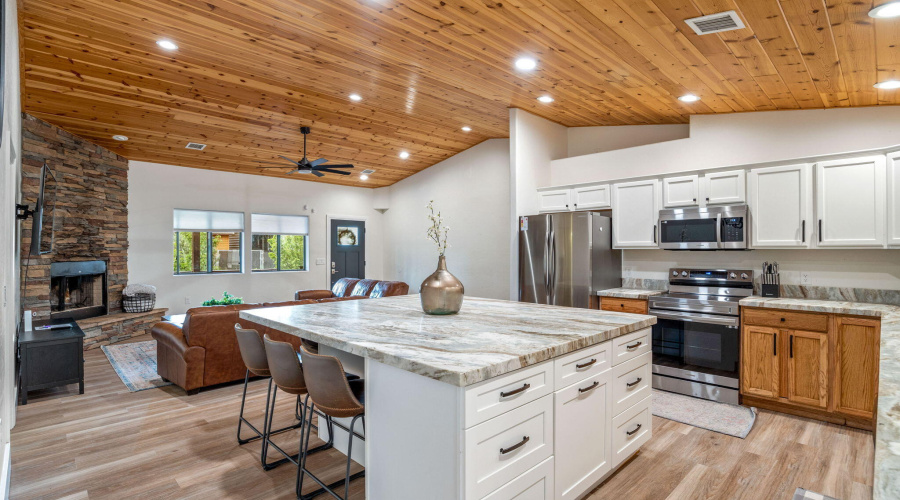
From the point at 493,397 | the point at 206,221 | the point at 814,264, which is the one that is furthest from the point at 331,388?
the point at 206,221

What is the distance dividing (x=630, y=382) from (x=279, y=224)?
7.61 meters

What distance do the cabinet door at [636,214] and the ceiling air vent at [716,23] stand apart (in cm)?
199

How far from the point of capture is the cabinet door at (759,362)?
3.61 m

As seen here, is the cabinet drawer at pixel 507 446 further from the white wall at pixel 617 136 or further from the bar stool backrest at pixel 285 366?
the white wall at pixel 617 136

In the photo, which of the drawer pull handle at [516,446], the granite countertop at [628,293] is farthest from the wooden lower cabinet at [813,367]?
the drawer pull handle at [516,446]

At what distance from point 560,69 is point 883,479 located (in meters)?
3.74

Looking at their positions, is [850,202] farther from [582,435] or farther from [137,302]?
[137,302]

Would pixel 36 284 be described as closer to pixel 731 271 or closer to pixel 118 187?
pixel 118 187

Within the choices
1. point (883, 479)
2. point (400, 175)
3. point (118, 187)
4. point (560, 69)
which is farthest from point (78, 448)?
point (400, 175)

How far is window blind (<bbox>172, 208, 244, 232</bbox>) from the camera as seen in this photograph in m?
7.55

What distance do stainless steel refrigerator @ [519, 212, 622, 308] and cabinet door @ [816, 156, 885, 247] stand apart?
1791 mm

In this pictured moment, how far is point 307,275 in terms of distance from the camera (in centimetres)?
904

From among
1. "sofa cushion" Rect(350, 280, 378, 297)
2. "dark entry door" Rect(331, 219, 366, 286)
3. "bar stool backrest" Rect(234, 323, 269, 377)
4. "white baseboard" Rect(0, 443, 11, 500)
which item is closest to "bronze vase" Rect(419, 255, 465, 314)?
"bar stool backrest" Rect(234, 323, 269, 377)

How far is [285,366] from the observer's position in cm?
235
